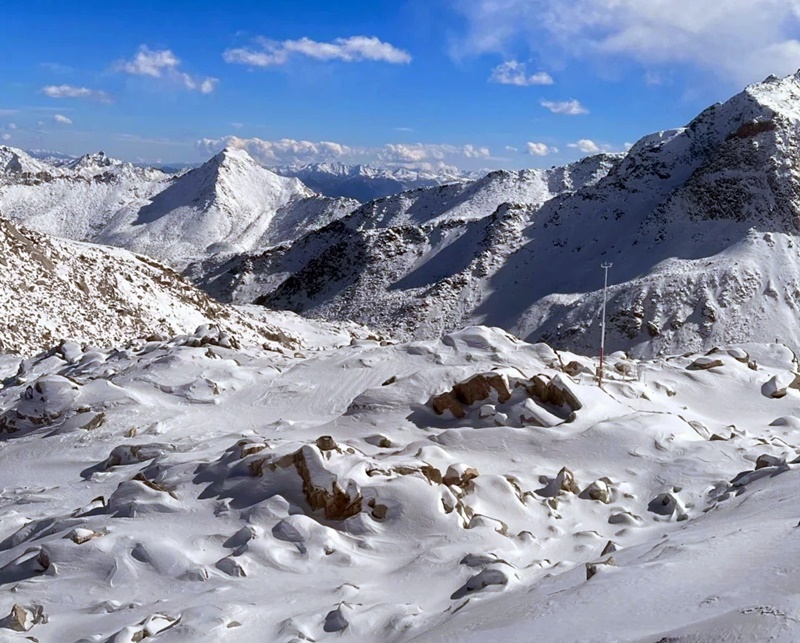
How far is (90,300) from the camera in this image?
38969 millimetres

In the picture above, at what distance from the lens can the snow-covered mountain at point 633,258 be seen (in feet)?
207

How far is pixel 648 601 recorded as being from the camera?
733 centimetres

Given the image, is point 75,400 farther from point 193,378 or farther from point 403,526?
point 403,526

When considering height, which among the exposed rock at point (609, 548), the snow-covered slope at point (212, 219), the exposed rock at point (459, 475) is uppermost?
the snow-covered slope at point (212, 219)

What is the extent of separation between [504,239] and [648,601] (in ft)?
258

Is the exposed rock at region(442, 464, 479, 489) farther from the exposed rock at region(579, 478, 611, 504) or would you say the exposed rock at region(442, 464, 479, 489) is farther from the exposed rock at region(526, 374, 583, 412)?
the exposed rock at region(526, 374, 583, 412)

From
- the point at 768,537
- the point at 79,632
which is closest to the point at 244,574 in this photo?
the point at 79,632

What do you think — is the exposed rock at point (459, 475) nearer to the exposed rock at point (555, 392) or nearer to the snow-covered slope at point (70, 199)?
the exposed rock at point (555, 392)

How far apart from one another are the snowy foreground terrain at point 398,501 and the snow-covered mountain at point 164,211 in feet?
441

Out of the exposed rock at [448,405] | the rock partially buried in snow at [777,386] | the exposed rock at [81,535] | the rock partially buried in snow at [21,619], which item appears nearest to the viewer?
the rock partially buried in snow at [21,619]

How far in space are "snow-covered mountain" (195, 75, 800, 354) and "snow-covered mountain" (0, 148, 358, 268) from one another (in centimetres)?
7344

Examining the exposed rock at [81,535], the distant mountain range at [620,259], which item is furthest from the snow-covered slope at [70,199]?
the exposed rock at [81,535]

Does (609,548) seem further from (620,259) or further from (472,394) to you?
(620,259)

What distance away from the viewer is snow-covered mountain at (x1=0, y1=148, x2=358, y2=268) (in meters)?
162
